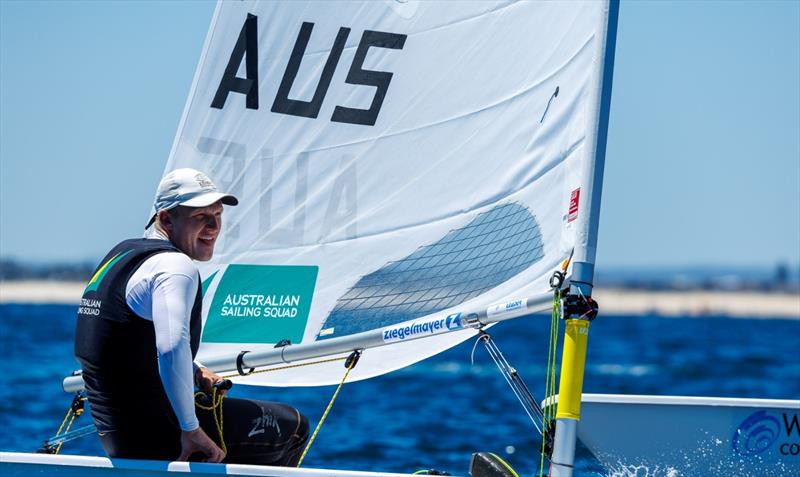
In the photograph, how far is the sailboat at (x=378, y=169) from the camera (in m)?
4.60

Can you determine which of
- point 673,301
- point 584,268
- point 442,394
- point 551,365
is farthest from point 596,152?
point 673,301

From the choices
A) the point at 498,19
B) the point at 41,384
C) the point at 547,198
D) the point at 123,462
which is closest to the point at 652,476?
the point at 547,198

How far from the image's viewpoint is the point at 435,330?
14.7 ft

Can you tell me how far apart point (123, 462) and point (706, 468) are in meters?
2.45

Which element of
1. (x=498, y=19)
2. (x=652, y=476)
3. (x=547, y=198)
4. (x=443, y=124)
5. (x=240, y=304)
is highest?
(x=498, y=19)

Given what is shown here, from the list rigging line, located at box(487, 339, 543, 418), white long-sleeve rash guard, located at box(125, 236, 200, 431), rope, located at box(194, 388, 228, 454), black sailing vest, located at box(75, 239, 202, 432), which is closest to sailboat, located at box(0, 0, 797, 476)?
rigging line, located at box(487, 339, 543, 418)

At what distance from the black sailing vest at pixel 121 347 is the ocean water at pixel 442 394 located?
2.04 m

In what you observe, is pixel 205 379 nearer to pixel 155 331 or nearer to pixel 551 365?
pixel 155 331

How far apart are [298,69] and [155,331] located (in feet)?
6.25

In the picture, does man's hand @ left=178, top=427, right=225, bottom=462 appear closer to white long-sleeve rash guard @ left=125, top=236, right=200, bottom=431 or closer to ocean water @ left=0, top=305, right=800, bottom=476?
white long-sleeve rash guard @ left=125, top=236, right=200, bottom=431

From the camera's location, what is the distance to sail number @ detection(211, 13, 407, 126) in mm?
5027

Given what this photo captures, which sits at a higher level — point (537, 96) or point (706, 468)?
point (537, 96)

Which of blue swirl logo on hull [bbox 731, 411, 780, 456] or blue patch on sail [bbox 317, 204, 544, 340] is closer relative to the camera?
blue patch on sail [bbox 317, 204, 544, 340]

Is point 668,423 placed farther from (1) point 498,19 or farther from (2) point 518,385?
(1) point 498,19
